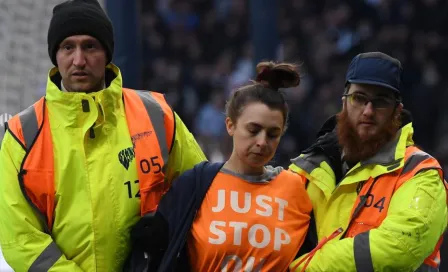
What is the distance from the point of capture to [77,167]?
508cm

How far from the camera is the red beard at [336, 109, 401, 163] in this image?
5062 millimetres

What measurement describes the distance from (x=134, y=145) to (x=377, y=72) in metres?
1.06

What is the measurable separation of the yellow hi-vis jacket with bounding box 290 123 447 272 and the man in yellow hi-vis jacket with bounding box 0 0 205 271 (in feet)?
2.35

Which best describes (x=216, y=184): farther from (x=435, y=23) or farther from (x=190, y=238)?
(x=435, y=23)

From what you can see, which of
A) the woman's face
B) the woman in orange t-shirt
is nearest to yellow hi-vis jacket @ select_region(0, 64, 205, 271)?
the woman in orange t-shirt

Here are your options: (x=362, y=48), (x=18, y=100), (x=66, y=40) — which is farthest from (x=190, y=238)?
(x=362, y=48)

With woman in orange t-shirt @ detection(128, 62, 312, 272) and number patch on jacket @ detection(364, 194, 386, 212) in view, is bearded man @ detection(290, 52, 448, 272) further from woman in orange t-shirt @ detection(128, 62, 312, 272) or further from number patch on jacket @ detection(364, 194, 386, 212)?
woman in orange t-shirt @ detection(128, 62, 312, 272)

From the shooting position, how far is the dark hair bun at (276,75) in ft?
17.0

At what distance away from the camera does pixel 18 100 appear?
809 cm

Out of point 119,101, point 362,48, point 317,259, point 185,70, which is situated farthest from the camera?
point 185,70

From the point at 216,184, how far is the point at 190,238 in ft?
0.81

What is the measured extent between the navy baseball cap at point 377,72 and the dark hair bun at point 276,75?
249mm

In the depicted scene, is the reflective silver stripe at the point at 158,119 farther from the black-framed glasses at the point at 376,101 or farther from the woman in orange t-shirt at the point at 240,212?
the black-framed glasses at the point at 376,101

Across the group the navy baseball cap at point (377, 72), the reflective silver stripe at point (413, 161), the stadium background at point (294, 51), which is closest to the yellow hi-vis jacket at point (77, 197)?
the navy baseball cap at point (377, 72)
